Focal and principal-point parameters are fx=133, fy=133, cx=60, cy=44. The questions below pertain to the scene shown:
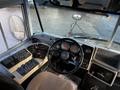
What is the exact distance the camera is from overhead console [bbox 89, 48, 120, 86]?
5.84 feet

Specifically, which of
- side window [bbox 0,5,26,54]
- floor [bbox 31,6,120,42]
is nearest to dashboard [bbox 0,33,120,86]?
side window [bbox 0,5,26,54]

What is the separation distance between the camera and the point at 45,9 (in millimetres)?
2348

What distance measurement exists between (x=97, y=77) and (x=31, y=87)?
930 mm

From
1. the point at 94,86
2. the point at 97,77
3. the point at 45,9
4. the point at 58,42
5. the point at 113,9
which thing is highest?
the point at 113,9

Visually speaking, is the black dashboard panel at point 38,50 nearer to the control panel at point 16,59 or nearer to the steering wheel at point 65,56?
the control panel at point 16,59

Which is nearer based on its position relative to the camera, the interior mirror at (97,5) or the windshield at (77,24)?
the interior mirror at (97,5)

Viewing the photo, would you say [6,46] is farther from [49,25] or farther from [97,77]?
[97,77]

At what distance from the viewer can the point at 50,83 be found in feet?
5.23

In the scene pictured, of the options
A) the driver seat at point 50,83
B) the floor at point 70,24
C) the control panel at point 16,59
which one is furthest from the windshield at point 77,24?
the driver seat at point 50,83

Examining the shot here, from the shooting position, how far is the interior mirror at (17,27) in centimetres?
218

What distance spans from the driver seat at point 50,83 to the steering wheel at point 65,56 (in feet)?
0.57

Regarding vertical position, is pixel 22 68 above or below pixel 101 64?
below

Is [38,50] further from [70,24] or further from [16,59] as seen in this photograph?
[70,24]

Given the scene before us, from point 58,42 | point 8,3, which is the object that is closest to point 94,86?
point 58,42
